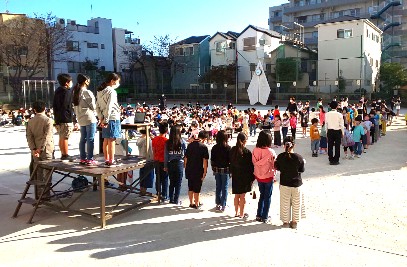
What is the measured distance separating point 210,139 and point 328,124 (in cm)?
566

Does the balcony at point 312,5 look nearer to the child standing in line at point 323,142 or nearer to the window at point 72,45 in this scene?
the window at point 72,45

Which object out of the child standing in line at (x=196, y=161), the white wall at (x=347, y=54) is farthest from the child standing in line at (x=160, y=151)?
the white wall at (x=347, y=54)

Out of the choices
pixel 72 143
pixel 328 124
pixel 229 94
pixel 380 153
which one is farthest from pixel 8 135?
pixel 229 94

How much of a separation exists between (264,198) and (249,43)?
43935mm

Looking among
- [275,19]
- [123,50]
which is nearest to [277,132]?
[123,50]

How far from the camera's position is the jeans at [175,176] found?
22.1ft

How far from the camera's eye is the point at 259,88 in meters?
35.7

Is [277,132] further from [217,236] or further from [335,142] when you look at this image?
[217,236]

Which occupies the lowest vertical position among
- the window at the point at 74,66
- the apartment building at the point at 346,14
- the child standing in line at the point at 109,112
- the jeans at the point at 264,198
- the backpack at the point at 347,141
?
the jeans at the point at 264,198

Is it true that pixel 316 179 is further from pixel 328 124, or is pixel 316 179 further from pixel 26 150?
pixel 26 150

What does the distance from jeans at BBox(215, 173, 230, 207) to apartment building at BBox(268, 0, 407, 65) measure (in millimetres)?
48536

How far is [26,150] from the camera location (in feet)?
46.6

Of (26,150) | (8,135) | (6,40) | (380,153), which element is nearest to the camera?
(380,153)

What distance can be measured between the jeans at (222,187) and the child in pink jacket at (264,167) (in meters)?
0.64
